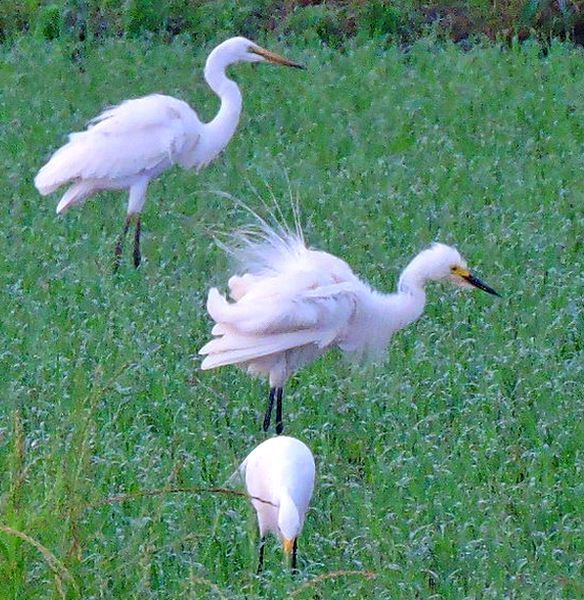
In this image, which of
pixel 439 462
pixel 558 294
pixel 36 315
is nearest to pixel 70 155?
pixel 36 315

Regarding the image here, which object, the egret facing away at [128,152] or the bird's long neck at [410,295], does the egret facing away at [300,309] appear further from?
the egret facing away at [128,152]

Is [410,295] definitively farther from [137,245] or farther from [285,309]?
[137,245]

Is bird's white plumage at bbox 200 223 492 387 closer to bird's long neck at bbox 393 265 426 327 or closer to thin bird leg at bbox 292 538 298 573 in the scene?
bird's long neck at bbox 393 265 426 327

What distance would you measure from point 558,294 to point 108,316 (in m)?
2.02

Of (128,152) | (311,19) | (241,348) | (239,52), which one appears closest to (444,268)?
(241,348)

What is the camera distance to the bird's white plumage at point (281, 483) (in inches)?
177

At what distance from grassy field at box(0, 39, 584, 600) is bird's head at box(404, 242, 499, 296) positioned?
1.19 feet

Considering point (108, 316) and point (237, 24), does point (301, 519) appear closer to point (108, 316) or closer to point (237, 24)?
point (108, 316)

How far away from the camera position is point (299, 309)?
6004 millimetres

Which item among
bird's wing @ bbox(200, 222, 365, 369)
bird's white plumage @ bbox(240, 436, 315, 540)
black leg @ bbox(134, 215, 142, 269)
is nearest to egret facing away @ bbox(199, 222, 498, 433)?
bird's wing @ bbox(200, 222, 365, 369)

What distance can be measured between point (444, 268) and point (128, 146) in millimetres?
2879

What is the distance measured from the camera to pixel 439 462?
548cm

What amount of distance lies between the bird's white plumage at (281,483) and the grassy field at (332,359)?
0.35 ft

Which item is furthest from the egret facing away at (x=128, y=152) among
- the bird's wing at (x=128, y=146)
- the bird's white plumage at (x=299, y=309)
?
the bird's white plumage at (x=299, y=309)
